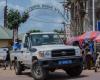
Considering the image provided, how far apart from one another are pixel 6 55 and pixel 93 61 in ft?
24.9

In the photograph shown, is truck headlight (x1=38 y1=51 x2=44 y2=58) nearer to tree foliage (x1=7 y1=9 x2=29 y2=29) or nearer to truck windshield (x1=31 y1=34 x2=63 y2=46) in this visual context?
truck windshield (x1=31 y1=34 x2=63 y2=46)

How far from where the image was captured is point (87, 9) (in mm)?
42875

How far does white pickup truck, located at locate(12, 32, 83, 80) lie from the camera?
17.4 m

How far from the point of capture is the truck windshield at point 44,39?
1889 cm

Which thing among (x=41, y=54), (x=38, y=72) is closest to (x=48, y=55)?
(x=41, y=54)

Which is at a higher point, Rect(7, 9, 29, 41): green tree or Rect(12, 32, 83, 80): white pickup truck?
Rect(7, 9, 29, 41): green tree

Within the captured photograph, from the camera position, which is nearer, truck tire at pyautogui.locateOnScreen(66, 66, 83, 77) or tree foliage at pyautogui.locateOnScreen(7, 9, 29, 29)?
truck tire at pyautogui.locateOnScreen(66, 66, 83, 77)

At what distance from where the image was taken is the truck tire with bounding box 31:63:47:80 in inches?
687

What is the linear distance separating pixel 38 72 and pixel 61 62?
1194 millimetres

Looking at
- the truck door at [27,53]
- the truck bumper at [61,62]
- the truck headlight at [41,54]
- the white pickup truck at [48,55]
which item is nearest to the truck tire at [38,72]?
the white pickup truck at [48,55]

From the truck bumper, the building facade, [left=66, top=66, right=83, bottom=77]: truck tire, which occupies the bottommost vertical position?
[left=66, top=66, right=83, bottom=77]: truck tire

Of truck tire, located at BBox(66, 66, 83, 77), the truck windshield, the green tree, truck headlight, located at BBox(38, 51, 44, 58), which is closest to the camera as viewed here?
truck headlight, located at BBox(38, 51, 44, 58)

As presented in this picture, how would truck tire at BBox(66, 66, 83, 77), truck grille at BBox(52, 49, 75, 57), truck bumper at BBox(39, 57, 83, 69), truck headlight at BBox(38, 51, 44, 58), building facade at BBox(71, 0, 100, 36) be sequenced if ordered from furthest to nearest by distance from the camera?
building facade at BBox(71, 0, 100, 36)
truck tire at BBox(66, 66, 83, 77)
truck grille at BBox(52, 49, 75, 57)
truck headlight at BBox(38, 51, 44, 58)
truck bumper at BBox(39, 57, 83, 69)

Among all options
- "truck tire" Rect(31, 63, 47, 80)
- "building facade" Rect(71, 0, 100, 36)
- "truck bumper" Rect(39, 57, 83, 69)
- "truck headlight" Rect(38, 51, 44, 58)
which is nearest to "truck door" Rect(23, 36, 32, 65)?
"truck tire" Rect(31, 63, 47, 80)
